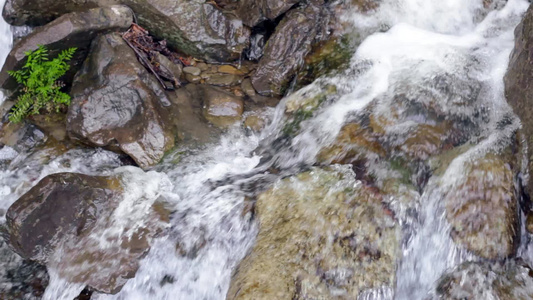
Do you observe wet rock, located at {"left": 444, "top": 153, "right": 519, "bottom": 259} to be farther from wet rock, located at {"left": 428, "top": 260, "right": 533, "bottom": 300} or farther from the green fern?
the green fern

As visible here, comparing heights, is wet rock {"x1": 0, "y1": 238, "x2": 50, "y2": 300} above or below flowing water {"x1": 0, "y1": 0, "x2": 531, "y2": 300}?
above

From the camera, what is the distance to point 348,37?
5.16 metres

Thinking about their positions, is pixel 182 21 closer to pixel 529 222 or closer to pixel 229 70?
pixel 229 70

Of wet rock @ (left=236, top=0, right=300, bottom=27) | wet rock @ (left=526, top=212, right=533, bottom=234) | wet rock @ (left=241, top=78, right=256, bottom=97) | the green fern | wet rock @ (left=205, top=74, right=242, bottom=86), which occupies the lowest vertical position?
wet rock @ (left=526, top=212, right=533, bottom=234)

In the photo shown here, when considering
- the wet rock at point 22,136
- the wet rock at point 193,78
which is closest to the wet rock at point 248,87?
the wet rock at point 193,78

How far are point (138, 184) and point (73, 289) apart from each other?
3.54ft

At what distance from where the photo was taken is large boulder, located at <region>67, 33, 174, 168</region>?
4434mm

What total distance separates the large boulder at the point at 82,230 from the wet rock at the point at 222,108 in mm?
1260

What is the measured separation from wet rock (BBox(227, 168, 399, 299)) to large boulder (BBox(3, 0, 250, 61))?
2261 mm

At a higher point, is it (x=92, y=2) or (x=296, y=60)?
(x=92, y=2)

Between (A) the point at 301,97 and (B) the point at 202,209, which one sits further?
(A) the point at 301,97

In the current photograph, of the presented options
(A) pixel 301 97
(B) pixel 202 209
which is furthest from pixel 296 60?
(B) pixel 202 209

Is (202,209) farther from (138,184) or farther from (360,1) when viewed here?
(360,1)

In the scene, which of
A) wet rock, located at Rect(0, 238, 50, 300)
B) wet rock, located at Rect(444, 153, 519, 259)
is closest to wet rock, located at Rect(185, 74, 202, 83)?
wet rock, located at Rect(0, 238, 50, 300)
